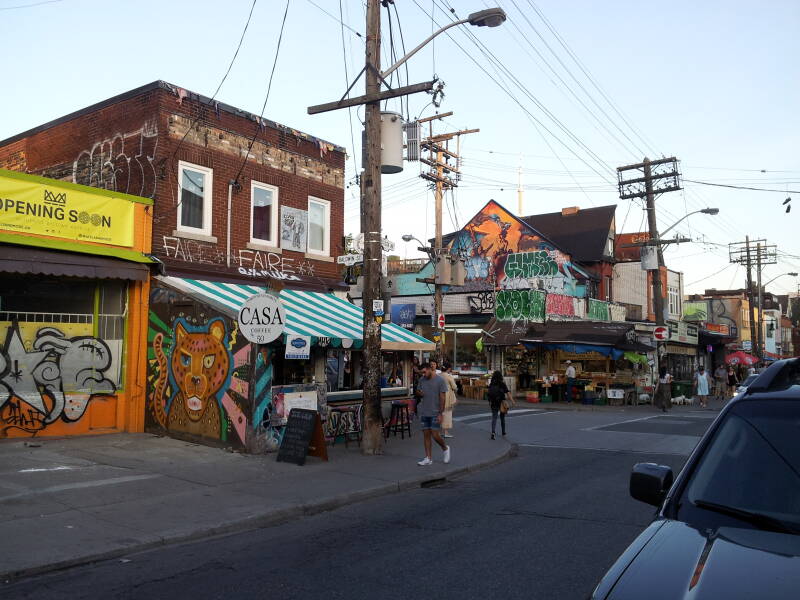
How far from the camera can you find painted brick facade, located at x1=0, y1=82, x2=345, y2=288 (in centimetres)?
1438

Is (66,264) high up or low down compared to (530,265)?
down

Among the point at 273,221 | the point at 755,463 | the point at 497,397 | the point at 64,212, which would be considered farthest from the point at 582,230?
the point at 755,463

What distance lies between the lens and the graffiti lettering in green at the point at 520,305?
103 ft

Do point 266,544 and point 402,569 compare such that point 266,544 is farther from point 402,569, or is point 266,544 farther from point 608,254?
point 608,254

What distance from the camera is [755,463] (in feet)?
11.1

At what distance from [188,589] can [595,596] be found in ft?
13.2

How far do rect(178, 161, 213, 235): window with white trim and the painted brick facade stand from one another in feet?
0.44

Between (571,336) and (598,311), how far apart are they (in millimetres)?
5671

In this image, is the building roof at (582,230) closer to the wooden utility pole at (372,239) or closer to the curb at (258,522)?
the wooden utility pole at (372,239)

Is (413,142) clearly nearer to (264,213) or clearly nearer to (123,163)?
(264,213)

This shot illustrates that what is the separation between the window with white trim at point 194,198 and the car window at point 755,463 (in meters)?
13.0

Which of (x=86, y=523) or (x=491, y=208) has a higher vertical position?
(x=491, y=208)

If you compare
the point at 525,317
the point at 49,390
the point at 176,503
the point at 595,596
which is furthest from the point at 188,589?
the point at 525,317

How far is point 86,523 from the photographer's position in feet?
24.3
